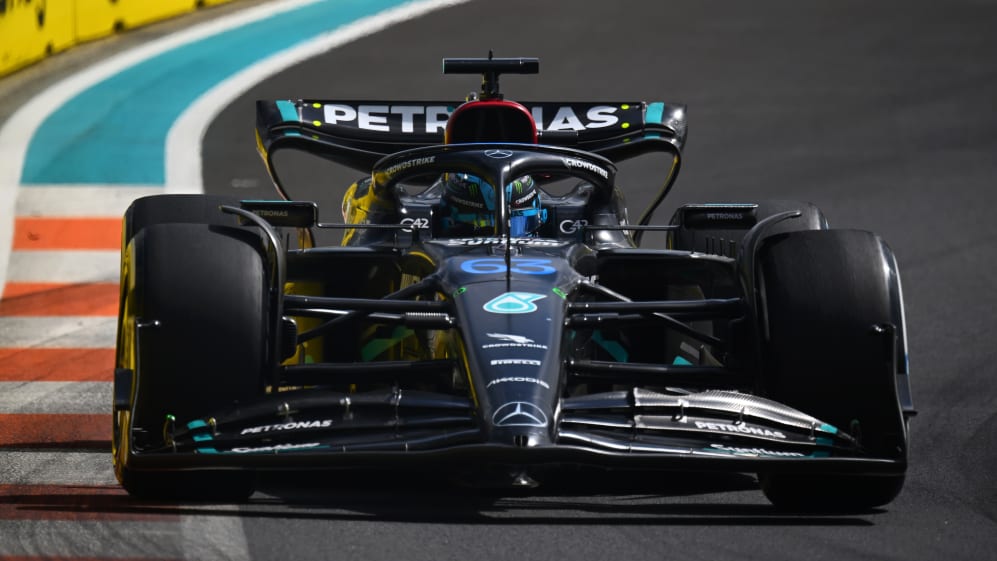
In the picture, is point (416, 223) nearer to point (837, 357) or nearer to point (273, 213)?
point (273, 213)

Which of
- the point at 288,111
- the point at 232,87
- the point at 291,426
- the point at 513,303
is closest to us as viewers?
Result: the point at 291,426

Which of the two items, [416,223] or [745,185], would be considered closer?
[416,223]

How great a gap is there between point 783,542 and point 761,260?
1.41m

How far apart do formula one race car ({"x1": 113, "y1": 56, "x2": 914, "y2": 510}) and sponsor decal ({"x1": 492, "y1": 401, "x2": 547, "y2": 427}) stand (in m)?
0.01


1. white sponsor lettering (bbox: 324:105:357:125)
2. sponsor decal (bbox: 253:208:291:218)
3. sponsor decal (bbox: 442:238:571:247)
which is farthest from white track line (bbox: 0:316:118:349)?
sponsor decal (bbox: 442:238:571:247)

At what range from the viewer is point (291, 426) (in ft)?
20.1

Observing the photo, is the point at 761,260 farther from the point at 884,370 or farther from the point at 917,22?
the point at 917,22

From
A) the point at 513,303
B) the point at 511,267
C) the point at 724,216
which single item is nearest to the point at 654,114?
the point at 724,216

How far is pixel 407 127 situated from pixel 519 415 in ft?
15.0

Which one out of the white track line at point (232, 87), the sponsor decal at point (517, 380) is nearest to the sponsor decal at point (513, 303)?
the sponsor decal at point (517, 380)

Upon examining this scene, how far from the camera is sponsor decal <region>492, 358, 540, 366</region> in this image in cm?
624

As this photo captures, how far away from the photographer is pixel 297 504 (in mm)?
6340

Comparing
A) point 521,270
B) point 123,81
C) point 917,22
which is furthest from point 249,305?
point 917,22

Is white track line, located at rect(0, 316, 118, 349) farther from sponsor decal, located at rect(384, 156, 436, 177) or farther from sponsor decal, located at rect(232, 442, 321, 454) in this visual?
sponsor decal, located at rect(232, 442, 321, 454)
